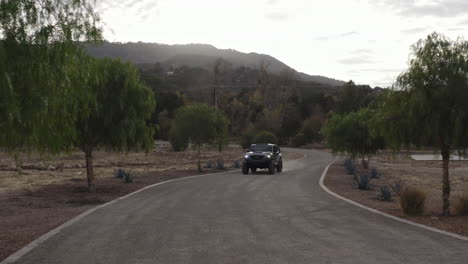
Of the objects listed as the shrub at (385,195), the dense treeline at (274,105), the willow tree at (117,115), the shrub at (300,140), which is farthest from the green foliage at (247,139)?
the shrub at (385,195)

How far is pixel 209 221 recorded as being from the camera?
1127 cm

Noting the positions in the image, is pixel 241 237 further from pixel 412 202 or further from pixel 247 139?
pixel 247 139

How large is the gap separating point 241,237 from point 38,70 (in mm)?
5012

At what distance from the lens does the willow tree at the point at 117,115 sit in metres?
18.5

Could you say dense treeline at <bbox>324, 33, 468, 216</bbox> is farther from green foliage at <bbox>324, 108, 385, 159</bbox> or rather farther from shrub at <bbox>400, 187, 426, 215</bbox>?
green foliage at <bbox>324, 108, 385, 159</bbox>

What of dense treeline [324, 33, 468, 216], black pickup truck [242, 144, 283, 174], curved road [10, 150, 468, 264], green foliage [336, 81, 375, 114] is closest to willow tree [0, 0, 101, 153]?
curved road [10, 150, 468, 264]

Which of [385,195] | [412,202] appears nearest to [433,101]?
[412,202]

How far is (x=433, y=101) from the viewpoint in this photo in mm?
12500

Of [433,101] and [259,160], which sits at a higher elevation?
[433,101]

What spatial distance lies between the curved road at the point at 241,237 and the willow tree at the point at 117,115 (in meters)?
4.87

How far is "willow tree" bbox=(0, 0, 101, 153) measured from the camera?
714 centimetres

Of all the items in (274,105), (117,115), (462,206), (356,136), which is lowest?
(462,206)

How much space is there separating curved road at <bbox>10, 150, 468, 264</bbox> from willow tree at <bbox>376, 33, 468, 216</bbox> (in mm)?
2759

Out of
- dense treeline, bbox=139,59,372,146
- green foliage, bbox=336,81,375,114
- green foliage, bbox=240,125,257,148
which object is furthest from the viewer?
green foliage, bbox=336,81,375,114
